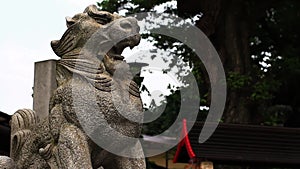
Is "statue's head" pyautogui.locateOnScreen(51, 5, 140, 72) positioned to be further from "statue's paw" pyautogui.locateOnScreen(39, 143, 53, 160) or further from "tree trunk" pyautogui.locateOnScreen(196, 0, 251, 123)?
"tree trunk" pyautogui.locateOnScreen(196, 0, 251, 123)

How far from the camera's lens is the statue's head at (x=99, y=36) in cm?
351

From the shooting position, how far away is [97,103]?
11.0ft

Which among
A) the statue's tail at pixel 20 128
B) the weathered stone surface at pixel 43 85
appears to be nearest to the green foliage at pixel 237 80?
the weathered stone surface at pixel 43 85

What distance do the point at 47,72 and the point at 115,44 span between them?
1.63 metres

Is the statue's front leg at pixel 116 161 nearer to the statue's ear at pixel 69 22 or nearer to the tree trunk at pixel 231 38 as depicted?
the statue's ear at pixel 69 22

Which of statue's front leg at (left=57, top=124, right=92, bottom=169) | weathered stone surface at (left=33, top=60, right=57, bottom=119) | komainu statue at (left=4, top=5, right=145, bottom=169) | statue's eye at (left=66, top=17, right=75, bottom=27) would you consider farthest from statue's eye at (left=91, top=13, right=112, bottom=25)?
weathered stone surface at (left=33, top=60, right=57, bottom=119)

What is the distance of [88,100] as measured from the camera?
335cm

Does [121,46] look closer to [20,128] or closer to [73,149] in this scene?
[73,149]

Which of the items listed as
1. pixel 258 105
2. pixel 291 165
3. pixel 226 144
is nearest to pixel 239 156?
pixel 226 144

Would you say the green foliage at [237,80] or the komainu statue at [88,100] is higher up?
the green foliage at [237,80]

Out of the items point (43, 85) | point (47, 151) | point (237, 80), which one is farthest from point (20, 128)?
point (237, 80)

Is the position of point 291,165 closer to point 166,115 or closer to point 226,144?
point 226,144

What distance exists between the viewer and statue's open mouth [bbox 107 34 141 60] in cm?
354

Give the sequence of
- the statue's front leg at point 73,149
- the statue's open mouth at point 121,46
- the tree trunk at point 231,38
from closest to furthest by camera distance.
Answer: the statue's front leg at point 73,149 < the statue's open mouth at point 121,46 < the tree trunk at point 231,38
